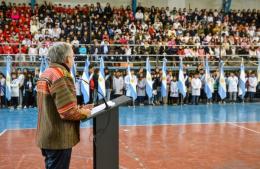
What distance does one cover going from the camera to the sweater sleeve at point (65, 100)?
11.6 ft

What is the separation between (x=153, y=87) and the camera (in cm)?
1777

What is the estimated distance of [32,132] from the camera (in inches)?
427

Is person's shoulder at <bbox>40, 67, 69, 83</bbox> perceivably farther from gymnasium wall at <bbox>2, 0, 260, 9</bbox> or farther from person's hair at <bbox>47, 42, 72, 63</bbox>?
gymnasium wall at <bbox>2, 0, 260, 9</bbox>

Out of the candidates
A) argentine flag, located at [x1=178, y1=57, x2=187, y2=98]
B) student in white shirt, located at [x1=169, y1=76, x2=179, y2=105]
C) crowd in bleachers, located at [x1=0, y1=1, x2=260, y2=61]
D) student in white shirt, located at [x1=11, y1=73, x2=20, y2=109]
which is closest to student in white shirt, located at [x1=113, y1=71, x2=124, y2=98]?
crowd in bleachers, located at [x1=0, y1=1, x2=260, y2=61]

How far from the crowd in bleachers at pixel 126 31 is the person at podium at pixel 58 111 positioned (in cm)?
1415

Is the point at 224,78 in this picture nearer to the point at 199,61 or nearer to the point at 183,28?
the point at 199,61

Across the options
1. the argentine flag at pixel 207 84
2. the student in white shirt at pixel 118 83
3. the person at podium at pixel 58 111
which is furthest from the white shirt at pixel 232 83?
the person at podium at pixel 58 111

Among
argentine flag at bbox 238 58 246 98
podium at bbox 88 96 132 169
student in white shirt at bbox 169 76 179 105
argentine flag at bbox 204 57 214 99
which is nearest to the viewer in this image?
podium at bbox 88 96 132 169

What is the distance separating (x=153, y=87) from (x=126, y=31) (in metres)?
4.92

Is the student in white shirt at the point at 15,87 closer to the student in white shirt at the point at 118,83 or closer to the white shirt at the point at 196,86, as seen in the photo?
the student in white shirt at the point at 118,83

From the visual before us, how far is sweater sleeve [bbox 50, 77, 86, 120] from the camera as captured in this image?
3527 millimetres

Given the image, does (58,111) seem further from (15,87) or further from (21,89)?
(21,89)

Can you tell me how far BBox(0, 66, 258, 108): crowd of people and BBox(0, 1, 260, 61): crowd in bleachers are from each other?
1.33 metres

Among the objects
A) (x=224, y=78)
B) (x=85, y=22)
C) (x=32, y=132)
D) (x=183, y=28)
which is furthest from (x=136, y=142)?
(x=183, y=28)
